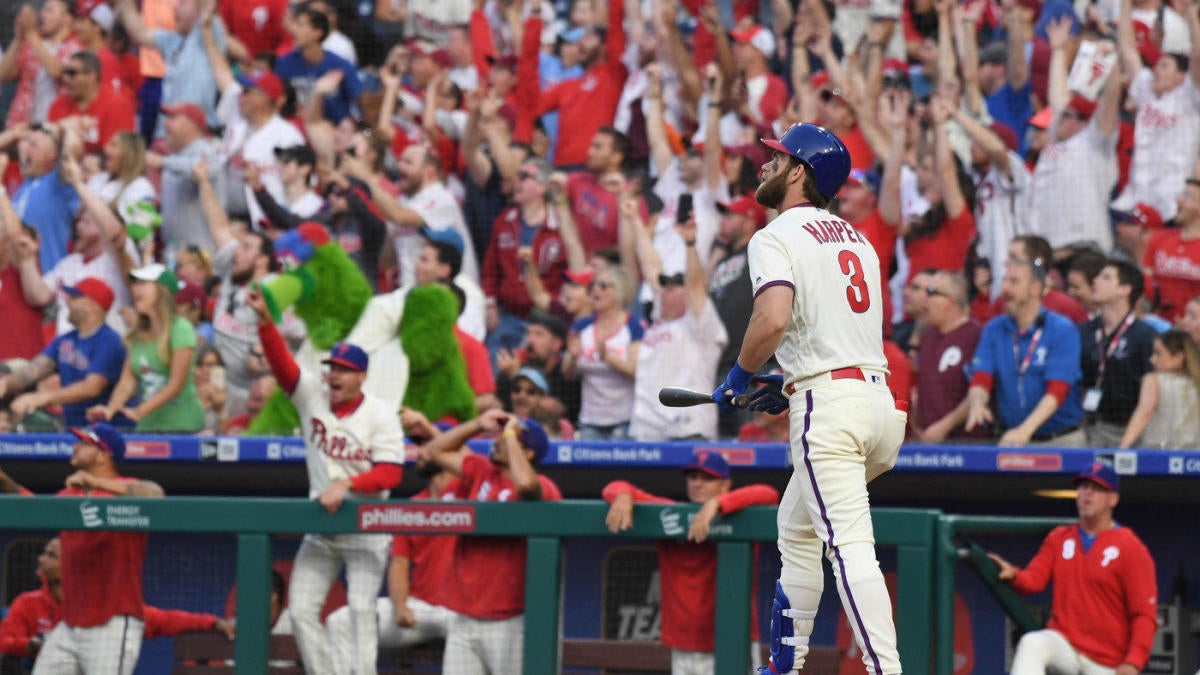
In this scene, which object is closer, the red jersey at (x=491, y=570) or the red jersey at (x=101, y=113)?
the red jersey at (x=491, y=570)

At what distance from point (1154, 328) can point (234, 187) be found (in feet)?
19.6

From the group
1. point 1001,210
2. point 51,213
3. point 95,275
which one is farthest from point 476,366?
point 51,213

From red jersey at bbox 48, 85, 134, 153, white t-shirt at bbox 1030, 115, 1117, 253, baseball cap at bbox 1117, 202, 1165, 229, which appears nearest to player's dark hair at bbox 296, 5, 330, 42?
red jersey at bbox 48, 85, 134, 153

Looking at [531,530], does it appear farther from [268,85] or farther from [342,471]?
[268,85]

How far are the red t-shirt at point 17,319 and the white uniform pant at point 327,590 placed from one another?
369 centimetres

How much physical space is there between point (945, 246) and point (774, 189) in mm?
4858

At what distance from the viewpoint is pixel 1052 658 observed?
719cm

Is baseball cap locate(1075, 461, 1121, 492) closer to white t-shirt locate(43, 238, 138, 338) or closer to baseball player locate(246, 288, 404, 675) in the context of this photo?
baseball player locate(246, 288, 404, 675)

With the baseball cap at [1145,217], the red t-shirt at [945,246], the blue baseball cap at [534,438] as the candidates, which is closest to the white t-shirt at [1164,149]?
the baseball cap at [1145,217]

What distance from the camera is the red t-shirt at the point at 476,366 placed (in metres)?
9.06

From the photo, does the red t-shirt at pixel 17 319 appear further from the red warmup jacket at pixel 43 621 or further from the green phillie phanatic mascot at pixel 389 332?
the red warmup jacket at pixel 43 621

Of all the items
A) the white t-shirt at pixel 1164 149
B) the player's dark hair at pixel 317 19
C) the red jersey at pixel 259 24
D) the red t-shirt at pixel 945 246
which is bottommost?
the red t-shirt at pixel 945 246

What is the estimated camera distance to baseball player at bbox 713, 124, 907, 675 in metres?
4.92

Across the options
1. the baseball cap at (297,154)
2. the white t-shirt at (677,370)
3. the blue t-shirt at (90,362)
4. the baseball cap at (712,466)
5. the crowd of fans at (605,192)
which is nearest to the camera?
the baseball cap at (712,466)
